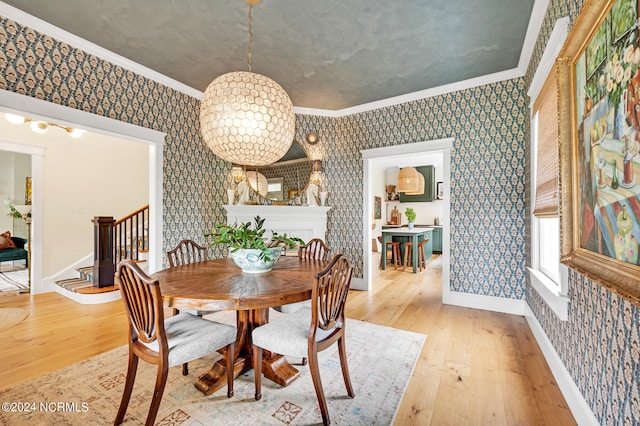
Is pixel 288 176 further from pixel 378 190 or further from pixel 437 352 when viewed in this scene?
pixel 378 190

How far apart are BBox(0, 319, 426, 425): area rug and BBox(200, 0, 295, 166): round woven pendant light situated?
166 cm

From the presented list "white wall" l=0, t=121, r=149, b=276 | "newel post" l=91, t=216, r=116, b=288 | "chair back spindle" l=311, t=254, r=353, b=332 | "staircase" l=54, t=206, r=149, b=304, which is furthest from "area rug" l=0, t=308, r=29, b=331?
"chair back spindle" l=311, t=254, r=353, b=332

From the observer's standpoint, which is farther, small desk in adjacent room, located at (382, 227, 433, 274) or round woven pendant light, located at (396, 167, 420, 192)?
round woven pendant light, located at (396, 167, 420, 192)

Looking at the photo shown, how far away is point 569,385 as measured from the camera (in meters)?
1.74

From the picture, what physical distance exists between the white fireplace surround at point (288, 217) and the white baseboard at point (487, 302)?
2026 mm

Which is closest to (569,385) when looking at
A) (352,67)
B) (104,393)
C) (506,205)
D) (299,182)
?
(506,205)

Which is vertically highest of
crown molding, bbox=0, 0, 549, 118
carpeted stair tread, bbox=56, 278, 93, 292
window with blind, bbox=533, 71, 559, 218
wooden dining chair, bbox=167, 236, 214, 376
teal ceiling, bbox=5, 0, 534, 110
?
teal ceiling, bbox=5, 0, 534, 110

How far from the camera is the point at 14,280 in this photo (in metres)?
4.75

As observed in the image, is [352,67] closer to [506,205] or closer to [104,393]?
[506,205]

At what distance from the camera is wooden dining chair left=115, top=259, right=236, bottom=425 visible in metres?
1.45

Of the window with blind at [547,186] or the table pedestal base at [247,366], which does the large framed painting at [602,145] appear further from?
the table pedestal base at [247,366]

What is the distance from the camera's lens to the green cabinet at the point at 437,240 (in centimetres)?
826

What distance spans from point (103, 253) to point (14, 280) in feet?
7.44

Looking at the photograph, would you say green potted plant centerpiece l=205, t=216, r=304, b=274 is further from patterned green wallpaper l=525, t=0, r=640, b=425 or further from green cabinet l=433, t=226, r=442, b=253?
green cabinet l=433, t=226, r=442, b=253
